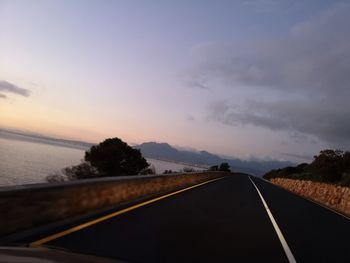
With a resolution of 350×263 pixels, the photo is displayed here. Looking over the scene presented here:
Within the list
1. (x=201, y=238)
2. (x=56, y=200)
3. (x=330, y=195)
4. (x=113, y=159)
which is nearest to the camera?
(x=56, y=200)

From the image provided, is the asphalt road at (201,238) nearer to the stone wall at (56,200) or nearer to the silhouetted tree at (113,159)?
the stone wall at (56,200)

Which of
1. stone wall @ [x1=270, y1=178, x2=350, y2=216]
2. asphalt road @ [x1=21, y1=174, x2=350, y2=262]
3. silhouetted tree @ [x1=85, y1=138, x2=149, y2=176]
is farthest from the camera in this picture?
silhouetted tree @ [x1=85, y1=138, x2=149, y2=176]

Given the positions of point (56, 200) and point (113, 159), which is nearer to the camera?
point (56, 200)

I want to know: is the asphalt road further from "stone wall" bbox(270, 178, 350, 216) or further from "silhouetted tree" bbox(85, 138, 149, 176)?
"silhouetted tree" bbox(85, 138, 149, 176)

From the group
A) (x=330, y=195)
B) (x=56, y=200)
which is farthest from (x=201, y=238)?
(x=330, y=195)

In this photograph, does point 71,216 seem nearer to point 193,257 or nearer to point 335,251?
point 193,257

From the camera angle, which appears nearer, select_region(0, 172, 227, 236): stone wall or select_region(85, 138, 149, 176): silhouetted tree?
select_region(0, 172, 227, 236): stone wall

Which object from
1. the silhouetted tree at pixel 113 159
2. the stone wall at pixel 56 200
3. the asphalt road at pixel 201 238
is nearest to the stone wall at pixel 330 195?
the asphalt road at pixel 201 238

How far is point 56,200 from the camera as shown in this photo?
10.1 meters

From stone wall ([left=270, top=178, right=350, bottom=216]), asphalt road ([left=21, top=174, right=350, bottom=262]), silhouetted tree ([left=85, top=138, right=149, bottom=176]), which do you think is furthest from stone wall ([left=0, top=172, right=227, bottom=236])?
silhouetted tree ([left=85, top=138, right=149, bottom=176])

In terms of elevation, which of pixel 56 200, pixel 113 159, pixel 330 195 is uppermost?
pixel 113 159

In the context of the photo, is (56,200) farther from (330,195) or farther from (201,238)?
(330,195)

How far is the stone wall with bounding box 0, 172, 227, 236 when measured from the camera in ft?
27.3

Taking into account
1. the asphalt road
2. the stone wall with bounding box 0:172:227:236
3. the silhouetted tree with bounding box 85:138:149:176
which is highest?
the silhouetted tree with bounding box 85:138:149:176
